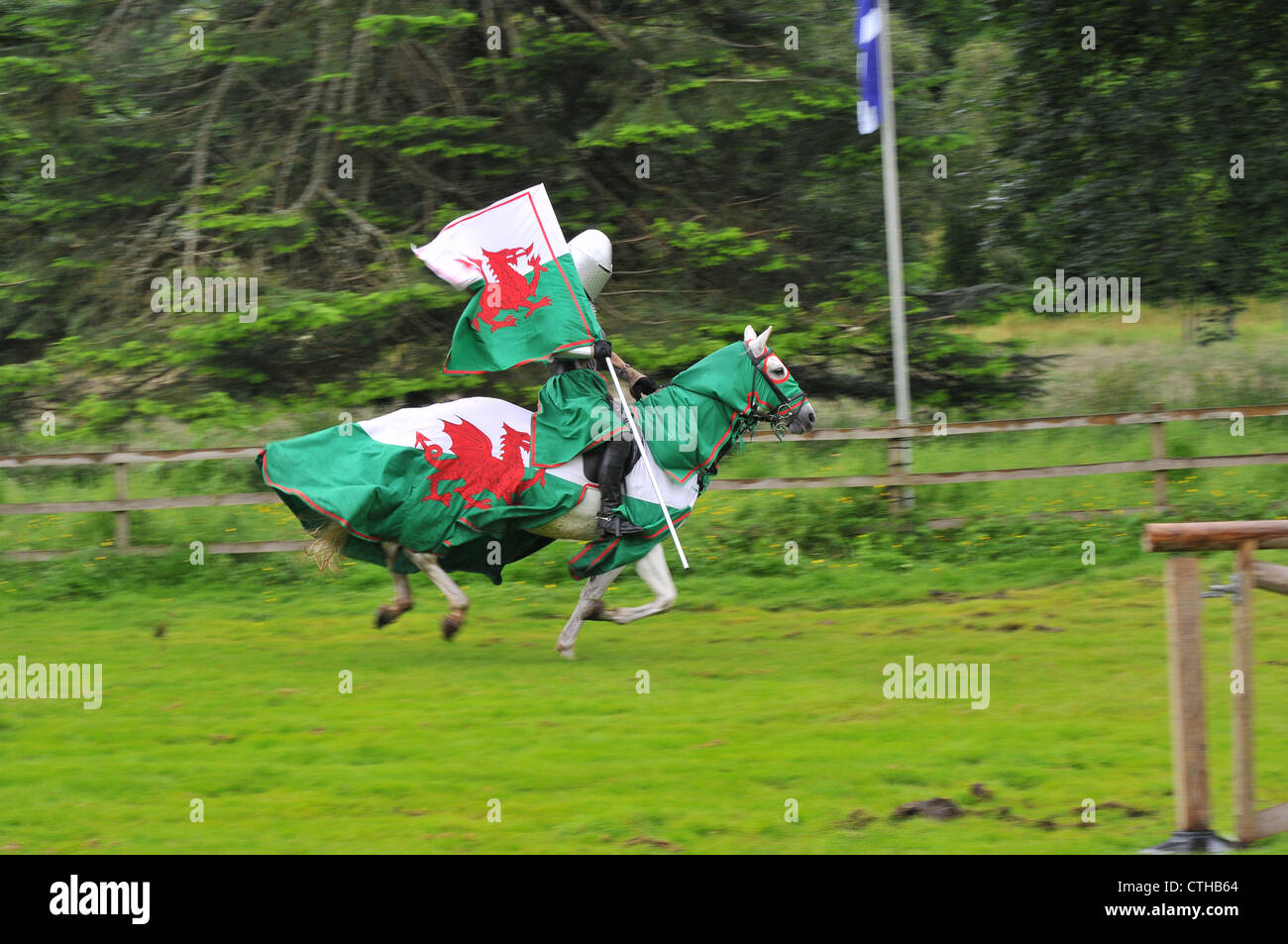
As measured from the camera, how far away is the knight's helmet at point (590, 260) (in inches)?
328

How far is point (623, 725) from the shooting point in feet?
22.4

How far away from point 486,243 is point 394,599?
7.49 feet

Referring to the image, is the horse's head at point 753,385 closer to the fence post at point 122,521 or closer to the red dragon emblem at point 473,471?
the red dragon emblem at point 473,471

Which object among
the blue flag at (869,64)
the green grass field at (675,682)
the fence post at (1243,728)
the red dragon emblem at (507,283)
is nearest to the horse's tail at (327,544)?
the green grass field at (675,682)

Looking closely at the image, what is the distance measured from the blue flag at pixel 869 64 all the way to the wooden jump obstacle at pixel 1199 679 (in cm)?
811

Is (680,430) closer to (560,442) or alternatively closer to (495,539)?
(560,442)

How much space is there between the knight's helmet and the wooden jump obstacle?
4460 mm

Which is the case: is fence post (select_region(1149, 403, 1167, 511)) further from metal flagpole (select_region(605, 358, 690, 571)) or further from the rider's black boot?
the rider's black boot

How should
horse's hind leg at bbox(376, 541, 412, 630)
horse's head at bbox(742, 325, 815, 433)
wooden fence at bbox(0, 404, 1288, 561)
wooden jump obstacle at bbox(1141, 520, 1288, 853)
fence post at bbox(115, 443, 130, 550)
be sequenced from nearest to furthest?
wooden jump obstacle at bbox(1141, 520, 1288, 853)
horse's hind leg at bbox(376, 541, 412, 630)
horse's head at bbox(742, 325, 815, 433)
wooden fence at bbox(0, 404, 1288, 561)
fence post at bbox(115, 443, 130, 550)

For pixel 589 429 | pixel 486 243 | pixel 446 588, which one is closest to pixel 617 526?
pixel 589 429

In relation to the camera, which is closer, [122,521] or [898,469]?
[122,521]

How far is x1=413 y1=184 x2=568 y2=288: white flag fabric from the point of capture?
26.2 feet

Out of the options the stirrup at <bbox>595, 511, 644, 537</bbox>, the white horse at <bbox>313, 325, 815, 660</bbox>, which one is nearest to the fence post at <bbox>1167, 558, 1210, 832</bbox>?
the white horse at <bbox>313, 325, 815, 660</bbox>

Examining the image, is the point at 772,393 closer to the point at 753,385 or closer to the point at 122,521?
the point at 753,385
